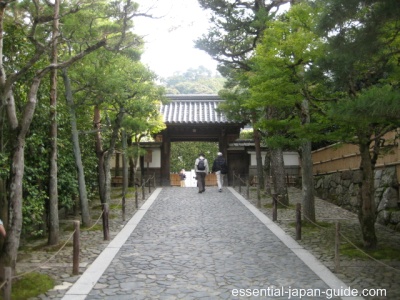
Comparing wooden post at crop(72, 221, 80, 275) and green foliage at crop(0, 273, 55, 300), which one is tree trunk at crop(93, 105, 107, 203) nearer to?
wooden post at crop(72, 221, 80, 275)

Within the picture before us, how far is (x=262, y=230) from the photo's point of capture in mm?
11109

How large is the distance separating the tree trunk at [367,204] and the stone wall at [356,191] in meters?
0.71

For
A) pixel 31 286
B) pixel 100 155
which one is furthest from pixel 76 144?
pixel 31 286

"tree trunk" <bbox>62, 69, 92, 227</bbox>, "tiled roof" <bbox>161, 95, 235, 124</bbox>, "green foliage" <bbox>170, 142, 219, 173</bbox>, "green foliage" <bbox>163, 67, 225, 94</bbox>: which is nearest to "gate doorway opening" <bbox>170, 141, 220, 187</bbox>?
"green foliage" <bbox>170, 142, 219, 173</bbox>

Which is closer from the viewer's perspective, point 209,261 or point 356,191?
point 209,261

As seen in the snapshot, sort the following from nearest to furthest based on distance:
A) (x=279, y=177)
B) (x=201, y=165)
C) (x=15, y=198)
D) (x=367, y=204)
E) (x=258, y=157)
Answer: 1. (x=15, y=198)
2. (x=367, y=204)
3. (x=279, y=177)
4. (x=201, y=165)
5. (x=258, y=157)

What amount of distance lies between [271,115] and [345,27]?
858 centimetres

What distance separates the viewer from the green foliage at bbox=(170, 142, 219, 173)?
32469 millimetres

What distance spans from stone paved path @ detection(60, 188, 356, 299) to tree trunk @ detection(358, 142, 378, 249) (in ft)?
4.63

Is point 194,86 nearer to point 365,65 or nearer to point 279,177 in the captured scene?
point 279,177

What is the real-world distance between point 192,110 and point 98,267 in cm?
1997

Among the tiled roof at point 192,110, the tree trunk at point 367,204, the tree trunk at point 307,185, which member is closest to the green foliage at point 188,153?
the tiled roof at point 192,110

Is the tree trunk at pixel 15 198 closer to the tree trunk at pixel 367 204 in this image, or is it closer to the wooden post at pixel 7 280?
the wooden post at pixel 7 280

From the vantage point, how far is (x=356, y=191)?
14.0 m
